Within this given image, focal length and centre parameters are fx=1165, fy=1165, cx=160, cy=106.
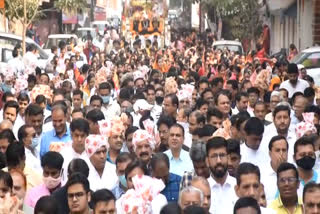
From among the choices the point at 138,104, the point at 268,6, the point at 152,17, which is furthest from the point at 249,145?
the point at 152,17

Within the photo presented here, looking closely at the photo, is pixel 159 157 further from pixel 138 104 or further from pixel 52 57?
pixel 52 57

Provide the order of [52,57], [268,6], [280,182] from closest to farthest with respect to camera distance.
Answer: [280,182], [52,57], [268,6]

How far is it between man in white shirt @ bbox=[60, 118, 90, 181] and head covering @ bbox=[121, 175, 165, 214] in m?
2.04

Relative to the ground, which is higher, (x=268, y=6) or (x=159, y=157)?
(x=268, y=6)

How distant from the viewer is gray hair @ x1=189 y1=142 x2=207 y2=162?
10.6 metres

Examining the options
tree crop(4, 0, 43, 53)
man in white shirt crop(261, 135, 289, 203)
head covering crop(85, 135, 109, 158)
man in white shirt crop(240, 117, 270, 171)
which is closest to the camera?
man in white shirt crop(261, 135, 289, 203)

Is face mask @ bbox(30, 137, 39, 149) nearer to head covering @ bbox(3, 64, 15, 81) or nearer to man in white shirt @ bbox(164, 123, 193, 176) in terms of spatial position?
man in white shirt @ bbox(164, 123, 193, 176)

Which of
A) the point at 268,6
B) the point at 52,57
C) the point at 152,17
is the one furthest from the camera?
the point at 152,17

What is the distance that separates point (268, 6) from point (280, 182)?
36.3m

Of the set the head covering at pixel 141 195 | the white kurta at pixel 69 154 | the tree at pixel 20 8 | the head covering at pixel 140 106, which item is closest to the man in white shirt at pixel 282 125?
the white kurta at pixel 69 154

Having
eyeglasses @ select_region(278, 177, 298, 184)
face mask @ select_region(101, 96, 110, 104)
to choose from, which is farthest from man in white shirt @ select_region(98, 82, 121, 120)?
eyeglasses @ select_region(278, 177, 298, 184)

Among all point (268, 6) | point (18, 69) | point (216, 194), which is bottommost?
point (216, 194)

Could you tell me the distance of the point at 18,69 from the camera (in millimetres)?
23438

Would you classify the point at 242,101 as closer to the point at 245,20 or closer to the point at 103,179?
the point at 103,179
